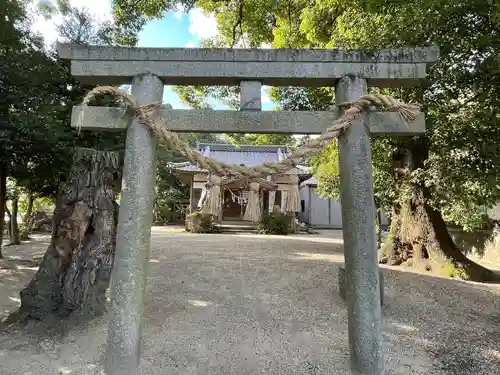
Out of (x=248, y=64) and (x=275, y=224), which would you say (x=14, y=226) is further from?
(x=248, y=64)

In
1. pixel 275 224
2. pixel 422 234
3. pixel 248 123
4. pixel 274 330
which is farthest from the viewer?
pixel 275 224

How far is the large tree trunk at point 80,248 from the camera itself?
4.11 m

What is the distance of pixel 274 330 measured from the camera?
385cm

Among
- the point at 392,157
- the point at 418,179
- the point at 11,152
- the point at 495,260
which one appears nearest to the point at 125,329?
the point at 11,152

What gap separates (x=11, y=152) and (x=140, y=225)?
438cm

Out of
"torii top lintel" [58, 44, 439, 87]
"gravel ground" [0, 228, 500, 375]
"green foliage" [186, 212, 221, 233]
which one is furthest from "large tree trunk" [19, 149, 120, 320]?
"green foliage" [186, 212, 221, 233]

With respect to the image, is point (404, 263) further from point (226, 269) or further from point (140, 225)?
point (140, 225)

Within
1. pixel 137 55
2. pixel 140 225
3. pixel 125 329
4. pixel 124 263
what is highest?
pixel 137 55

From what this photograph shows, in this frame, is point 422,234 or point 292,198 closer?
point 422,234

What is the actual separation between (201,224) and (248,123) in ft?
40.2

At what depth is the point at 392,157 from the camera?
752 centimetres

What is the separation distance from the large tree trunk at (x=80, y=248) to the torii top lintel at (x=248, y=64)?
195 cm

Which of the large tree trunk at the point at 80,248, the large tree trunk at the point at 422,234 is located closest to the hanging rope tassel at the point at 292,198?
the large tree trunk at the point at 422,234

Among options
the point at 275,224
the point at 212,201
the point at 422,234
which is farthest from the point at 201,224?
the point at 422,234
